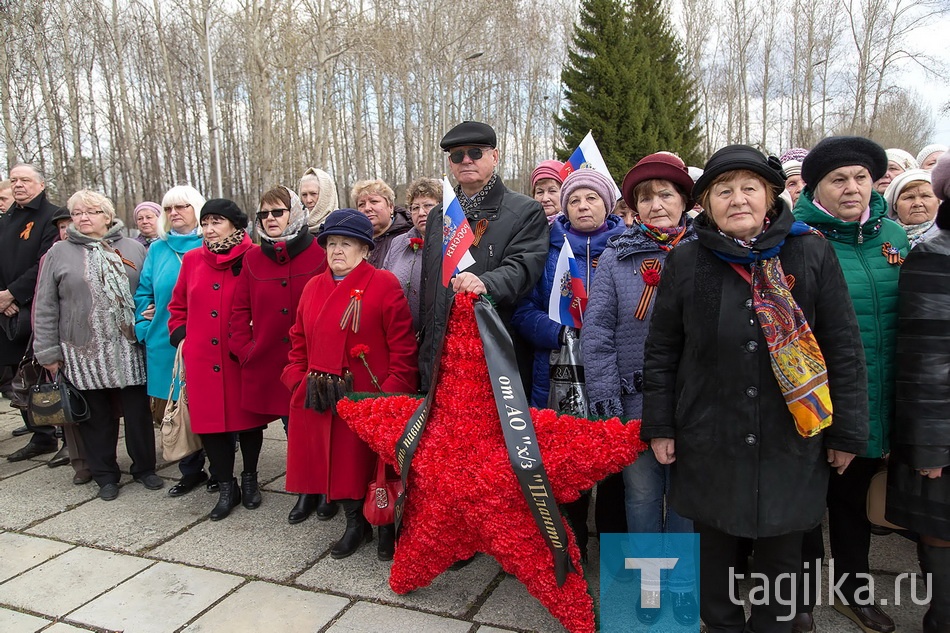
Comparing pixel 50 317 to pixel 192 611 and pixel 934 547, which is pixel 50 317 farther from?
pixel 934 547

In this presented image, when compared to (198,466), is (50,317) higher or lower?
higher

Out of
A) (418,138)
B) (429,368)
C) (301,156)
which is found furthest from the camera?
(418,138)

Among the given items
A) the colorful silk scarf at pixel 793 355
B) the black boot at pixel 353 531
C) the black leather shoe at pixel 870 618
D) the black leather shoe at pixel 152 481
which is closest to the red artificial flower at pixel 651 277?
the colorful silk scarf at pixel 793 355

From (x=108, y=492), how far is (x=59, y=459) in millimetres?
1270

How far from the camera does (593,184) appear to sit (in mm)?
3295

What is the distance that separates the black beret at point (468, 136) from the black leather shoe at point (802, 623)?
2.71m

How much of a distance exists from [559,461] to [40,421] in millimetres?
3909

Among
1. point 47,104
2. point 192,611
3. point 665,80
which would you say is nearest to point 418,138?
point 665,80

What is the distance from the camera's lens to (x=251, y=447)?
441 centimetres

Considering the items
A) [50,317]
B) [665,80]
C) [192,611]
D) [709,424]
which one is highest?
[665,80]

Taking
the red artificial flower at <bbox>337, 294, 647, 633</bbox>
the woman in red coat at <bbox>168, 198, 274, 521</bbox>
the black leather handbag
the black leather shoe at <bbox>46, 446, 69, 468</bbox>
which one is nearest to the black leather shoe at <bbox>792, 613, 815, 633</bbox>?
the red artificial flower at <bbox>337, 294, 647, 633</bbox>

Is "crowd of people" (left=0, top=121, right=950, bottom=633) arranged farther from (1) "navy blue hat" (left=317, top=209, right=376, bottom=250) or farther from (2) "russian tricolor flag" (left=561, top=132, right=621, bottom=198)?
(2) "russian tricolor flag" (left=561, top=132, right=621, bottom=198)

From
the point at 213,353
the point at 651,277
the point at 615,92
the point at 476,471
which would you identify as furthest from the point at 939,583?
the point at 615,92

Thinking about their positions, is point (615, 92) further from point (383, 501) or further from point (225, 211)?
point (383, 501)
